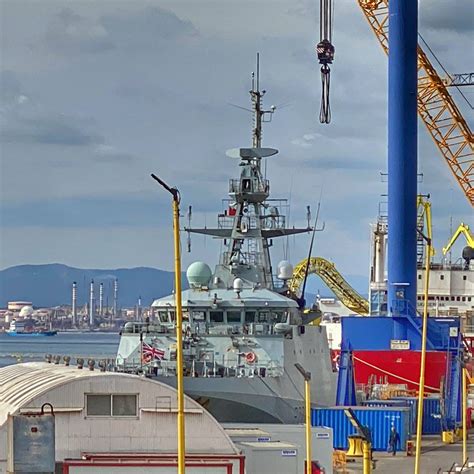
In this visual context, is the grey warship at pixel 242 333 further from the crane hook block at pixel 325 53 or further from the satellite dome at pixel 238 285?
the crane hook block at pixel 325 53

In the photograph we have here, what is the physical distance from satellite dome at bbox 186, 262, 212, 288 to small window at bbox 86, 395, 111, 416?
2012cm

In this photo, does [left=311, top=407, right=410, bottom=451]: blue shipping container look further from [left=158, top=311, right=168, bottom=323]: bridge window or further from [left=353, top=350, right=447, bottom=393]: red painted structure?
[left=353, top=350, right=447, bottom=393]: red painted structure

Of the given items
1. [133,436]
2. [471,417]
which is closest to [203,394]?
[133,436]

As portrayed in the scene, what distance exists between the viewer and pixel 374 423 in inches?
1982

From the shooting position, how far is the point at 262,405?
46.9 meters

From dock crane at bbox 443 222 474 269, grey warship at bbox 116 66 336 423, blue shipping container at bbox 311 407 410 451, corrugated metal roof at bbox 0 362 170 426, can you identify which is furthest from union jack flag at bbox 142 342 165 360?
dock crane at bbox 443 222 474 269

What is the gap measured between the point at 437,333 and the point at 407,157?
35.4ft

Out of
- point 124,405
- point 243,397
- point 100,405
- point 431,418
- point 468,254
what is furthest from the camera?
point 468,254

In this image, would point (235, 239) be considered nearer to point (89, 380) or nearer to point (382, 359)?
point (382, 359)

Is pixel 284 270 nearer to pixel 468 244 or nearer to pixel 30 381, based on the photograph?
pixel 30 381

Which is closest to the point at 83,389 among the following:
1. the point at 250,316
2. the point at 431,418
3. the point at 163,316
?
the point at 250,316

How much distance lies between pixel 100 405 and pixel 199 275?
20.3 m

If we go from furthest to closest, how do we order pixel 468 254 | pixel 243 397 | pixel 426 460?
1. pixel 468 254
2. pixel 243 397
3. pixel 426 460

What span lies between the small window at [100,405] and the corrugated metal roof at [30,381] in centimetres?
53
